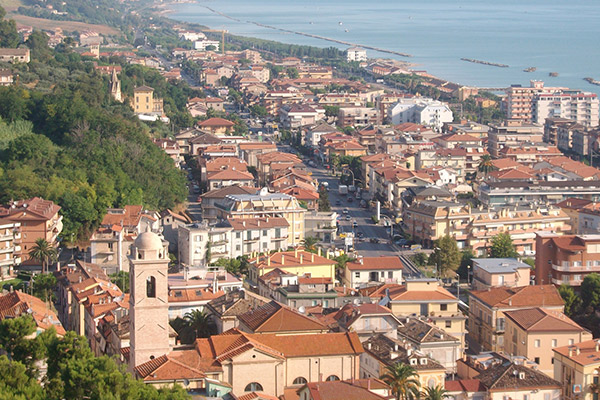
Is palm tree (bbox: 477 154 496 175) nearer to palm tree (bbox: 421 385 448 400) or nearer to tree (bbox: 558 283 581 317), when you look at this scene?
tree (bbox: 558 283 581 317)

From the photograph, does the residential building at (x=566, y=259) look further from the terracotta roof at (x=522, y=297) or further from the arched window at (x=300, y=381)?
the arched window at (x=300, y=381)

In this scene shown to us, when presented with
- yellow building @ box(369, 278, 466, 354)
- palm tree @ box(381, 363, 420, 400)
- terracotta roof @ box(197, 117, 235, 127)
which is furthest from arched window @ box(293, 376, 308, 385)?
terracotta roof @ box(197, 117, 235, 127)

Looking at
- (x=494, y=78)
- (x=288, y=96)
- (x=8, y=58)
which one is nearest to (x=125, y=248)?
(x=8, y=58)

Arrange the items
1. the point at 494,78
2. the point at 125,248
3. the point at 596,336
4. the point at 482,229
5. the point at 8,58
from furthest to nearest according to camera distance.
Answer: the point at 494,78 → the point at 8,58 → the point at 482,229 → the point at 125,248 → the point at 596,336

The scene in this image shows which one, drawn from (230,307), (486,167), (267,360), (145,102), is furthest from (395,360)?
(145,102)

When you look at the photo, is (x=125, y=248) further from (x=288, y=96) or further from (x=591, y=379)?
(x=288, y=96)

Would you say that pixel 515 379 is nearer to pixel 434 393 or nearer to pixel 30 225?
pixel 434 393

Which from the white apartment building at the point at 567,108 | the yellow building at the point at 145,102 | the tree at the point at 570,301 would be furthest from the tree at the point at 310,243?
the white apartment building at the point at 567,108

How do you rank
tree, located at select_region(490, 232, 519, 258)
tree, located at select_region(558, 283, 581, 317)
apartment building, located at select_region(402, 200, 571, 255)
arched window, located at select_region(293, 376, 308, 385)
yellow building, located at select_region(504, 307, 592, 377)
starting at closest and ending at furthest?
arched window, located at select_region(293, 376, 308, 385) < yellow building, located at select_region(504, 307, 592, 377) < tree, located at select_region(558, 283, 581, 317) < tree, located at select_region(490, 232, 519, 258) < apartment building, located at select_region(402, 200, 571, 255)
